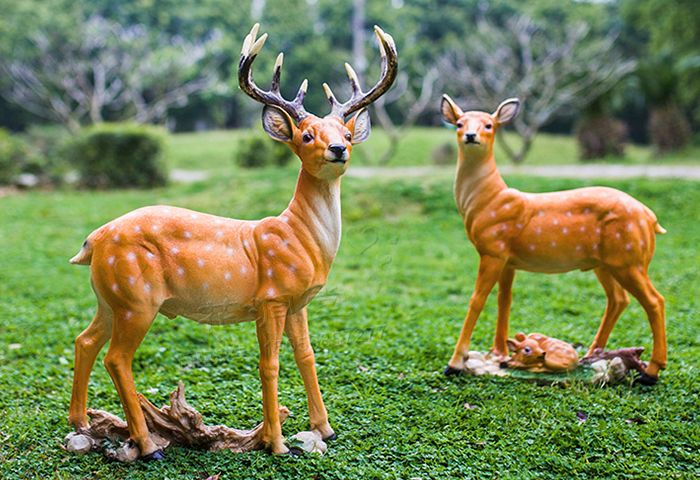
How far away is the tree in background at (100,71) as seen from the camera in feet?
70.4

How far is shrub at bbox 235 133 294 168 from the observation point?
56.6 feet

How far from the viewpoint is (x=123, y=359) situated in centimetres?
336

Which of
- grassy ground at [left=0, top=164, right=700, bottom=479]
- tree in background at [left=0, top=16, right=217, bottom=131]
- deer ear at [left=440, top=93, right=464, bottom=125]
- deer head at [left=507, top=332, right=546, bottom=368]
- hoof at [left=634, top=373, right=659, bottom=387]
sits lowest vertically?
grassy ground at [left=0, top=164, right=700, bottom=479]

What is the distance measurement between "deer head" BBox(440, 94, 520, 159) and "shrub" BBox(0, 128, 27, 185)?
14084 millimetres

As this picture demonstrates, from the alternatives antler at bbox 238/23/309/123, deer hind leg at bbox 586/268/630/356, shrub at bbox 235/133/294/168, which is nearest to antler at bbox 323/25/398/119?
antler at bbox 238/23/309/123

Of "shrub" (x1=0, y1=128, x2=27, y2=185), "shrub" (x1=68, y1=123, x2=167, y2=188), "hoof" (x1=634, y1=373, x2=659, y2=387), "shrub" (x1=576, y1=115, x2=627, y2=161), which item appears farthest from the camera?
"shrub" (x1=576, y1=115, x2=627, y2=161)

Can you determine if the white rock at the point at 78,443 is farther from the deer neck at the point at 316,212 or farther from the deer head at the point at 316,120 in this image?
the deer head at the point at 316,120

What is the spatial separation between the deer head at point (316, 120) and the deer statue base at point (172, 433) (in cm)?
143

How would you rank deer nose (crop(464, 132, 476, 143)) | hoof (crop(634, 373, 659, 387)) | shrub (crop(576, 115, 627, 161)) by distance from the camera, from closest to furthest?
deer nose (crop(464, 132, 476, 143))
hoof (crop(634, 373, 659, 387))
shrub (crop(576, 115, 627, 161))

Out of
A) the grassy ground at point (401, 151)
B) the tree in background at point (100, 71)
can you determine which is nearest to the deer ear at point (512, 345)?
the grassy ground at point (401, 151)

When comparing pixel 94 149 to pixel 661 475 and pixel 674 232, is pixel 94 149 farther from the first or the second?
pixel 661 475

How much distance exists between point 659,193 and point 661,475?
27.8ft

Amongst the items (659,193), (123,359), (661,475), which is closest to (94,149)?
(659,193)

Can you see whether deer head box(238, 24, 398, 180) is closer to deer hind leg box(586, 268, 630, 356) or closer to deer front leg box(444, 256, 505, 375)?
deer front leg box(444, 256, 505, 375)
